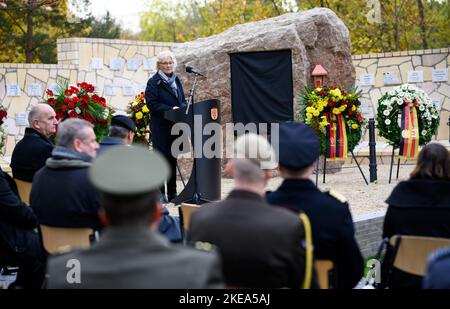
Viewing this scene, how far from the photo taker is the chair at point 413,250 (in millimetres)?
4059

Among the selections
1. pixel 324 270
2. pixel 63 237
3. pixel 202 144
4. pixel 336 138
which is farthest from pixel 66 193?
pixel 336 138

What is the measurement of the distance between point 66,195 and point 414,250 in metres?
1.90

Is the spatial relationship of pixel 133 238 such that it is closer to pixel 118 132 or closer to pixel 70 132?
pixel 70 132

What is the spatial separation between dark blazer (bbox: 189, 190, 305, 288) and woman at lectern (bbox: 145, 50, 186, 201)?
5636 mm

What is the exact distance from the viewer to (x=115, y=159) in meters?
2.31

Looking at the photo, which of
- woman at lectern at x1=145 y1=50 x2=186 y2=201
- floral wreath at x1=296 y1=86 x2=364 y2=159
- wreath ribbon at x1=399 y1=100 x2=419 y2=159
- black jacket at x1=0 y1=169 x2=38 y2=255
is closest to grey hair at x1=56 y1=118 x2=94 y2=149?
black jacket at x1=0 y1=169 x2=38 y2=255

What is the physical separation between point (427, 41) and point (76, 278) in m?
20.4

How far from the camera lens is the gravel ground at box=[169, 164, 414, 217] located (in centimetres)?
860

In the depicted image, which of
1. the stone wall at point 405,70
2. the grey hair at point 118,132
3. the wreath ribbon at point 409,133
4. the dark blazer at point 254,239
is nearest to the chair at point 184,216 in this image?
the grey hair at point 118,132

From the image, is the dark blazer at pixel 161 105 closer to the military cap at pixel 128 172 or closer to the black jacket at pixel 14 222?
the black jacket at pixel 14 222

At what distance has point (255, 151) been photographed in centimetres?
323

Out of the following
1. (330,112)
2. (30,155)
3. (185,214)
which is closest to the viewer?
(185,214)

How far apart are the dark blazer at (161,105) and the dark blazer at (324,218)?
518 cm
